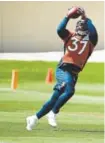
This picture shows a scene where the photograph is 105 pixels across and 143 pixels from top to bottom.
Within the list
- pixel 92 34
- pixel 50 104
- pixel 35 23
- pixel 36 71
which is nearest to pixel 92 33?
pixel 92 34

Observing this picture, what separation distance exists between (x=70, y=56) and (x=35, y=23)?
31.1 m

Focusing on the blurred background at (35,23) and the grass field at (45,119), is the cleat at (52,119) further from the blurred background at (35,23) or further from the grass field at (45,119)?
the blurred background at (35,23)

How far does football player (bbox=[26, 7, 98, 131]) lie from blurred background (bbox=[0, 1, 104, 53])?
2889cm

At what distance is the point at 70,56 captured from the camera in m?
9.53

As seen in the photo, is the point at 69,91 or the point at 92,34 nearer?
the point at 69,91

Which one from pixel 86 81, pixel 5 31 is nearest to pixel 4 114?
pixel 86 81

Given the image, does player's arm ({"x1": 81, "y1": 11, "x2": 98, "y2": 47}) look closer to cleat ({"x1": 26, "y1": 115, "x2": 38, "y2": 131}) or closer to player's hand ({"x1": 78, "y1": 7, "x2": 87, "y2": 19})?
player's hand ({"x1": 78, "y1": 7, "x2": 87, "y2": 19})

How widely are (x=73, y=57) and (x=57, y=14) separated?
31.2 m

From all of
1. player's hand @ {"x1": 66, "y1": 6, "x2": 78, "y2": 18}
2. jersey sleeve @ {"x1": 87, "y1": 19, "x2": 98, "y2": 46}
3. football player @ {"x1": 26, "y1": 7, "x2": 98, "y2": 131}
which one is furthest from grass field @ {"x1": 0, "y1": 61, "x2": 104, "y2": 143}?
player's hand @ {"x1": 66, "y1": 6, "x2": 78, "y2": 18}

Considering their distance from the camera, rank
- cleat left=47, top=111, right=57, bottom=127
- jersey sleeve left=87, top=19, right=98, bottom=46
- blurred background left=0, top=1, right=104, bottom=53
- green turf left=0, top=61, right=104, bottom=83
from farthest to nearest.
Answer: blurred background left=0, top=1, right=104, bottom=53 → green turf left=0, top=61, right=104, bottom=83 → cleat left=47, top=111, right=57, bottom=127 → jersey sleeve left=87, top=19, right=98, bottom=46

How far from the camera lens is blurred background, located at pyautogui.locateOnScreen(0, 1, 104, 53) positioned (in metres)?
39.1

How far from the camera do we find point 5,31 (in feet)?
129

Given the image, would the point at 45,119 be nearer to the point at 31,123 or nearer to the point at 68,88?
the point at 31,123

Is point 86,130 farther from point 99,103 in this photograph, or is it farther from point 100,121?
point 99,103
